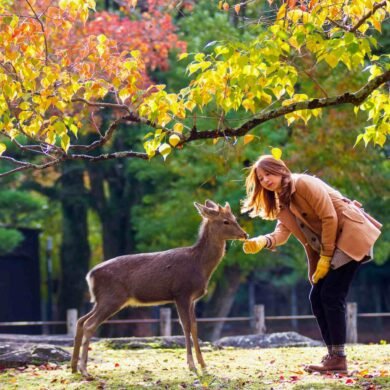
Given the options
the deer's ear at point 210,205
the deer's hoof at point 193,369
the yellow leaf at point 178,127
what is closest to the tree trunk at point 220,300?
the deer's ear at point 210,205

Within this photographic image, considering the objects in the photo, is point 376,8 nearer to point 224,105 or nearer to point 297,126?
point 224,105

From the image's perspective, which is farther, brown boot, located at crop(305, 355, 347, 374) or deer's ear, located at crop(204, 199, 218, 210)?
deer's ear, located at crop(204, 199, 218, 210)

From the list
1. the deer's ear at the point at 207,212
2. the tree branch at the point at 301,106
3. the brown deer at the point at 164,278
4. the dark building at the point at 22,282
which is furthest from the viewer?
the dark building at the point at 22,282

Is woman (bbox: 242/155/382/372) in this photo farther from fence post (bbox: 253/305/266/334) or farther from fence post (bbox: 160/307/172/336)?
fence post (bbox: 160/307/172/336)

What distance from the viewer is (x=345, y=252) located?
7734mm

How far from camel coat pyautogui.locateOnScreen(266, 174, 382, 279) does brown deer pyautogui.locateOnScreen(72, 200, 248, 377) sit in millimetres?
1541

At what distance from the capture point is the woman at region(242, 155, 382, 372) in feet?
25.3

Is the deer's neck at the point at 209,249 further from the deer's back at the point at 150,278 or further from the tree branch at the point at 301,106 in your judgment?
the tree branch at the point at 301,106

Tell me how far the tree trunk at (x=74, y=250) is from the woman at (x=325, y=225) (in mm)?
18116

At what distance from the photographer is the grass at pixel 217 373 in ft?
26.0

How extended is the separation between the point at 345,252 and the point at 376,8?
6.65 ft

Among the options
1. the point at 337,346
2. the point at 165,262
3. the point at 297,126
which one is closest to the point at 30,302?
the point at 297,126

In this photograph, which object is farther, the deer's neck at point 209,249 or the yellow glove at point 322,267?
the deer's neck at point 209,249

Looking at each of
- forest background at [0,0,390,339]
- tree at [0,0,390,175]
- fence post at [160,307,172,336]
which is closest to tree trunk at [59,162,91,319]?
forest background at [0,0,390,339]
